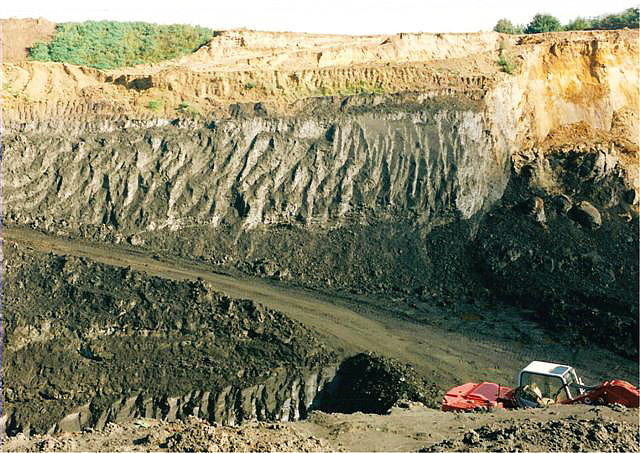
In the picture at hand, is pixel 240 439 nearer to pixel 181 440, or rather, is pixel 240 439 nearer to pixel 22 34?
pixel 181 440

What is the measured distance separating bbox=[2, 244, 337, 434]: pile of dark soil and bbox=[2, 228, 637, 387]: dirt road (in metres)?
1.14

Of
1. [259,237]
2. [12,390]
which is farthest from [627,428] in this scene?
[259,237]

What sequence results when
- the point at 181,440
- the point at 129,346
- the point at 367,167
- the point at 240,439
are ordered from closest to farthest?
the point at 181,440, the point at 240,439, the point at 129,346, the point at 367,167

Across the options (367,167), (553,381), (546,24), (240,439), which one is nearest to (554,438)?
(553,381)

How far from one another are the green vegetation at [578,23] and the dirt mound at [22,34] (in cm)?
2189

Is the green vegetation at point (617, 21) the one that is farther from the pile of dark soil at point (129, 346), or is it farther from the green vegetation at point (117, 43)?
the pile of dark soil at point (129, 346)

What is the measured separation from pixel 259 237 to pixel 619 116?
14386mm

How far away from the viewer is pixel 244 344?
18.2 meters

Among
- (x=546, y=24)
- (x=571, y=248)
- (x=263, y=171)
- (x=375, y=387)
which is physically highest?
(x=546, y=24)

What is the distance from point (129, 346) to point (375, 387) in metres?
5.75

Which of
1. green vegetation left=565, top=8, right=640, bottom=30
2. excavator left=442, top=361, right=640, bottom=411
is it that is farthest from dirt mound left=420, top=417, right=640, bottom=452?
green vegetation left=565, top=8, right=640, bottom=30

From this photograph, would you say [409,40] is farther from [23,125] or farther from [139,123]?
[23,125]

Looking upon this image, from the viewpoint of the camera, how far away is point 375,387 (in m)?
16.5

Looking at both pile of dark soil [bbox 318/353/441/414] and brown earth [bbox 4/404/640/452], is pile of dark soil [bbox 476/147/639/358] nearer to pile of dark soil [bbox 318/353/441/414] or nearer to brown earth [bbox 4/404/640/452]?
pile of dark soil [bbox 318/353/441/414]
